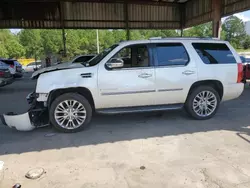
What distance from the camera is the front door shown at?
5248 mm

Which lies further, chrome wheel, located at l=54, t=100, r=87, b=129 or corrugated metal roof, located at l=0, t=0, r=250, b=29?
corrugated metal roof, located at l=0, t=0, r=250, b=29

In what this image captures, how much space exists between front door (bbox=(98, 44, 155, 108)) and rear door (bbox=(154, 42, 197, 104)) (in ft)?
0.61

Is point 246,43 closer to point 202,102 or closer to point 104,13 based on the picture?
point 104,13

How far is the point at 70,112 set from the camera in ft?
17.1

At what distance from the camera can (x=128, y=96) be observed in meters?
5.37

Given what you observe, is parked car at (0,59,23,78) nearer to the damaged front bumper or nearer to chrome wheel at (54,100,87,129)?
the damaged front bumper

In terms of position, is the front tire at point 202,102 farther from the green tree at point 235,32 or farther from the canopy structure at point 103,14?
the green tree at point 235,32

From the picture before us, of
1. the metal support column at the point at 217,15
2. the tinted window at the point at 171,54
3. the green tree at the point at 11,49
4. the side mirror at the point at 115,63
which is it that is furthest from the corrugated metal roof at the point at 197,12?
the green tree at the point at 11,49

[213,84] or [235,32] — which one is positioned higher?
[235,32]

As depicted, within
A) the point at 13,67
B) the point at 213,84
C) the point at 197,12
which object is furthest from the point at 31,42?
the point at 213,84

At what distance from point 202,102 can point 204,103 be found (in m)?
0.06

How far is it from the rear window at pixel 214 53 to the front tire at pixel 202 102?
65 cm

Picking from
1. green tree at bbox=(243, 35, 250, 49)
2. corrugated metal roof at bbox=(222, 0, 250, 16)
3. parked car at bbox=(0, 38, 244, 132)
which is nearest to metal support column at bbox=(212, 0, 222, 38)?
corrugated metal roof at bbox=(222, 0, 250, 16)

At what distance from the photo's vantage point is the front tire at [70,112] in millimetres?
5141
